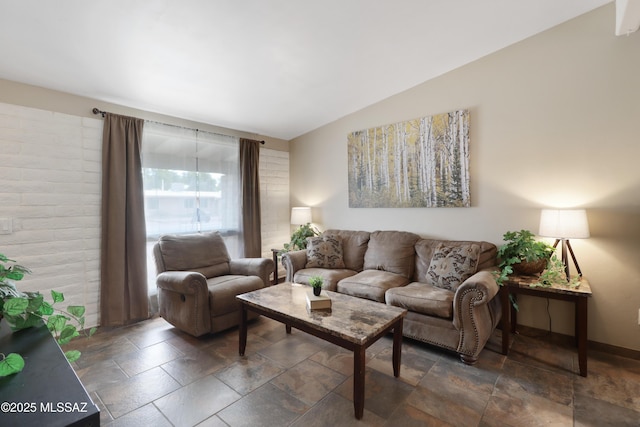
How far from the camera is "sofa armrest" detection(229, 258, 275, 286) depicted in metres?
3.18

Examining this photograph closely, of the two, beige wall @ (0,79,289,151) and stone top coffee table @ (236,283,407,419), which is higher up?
beige wall @ (0,79,289,151)

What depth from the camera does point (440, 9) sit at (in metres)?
2.17

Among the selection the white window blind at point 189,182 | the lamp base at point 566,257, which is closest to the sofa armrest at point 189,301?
the white window blind at point 189,182

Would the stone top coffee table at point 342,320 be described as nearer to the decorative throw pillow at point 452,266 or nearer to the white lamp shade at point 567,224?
the decorative throw pillow at point 452,266

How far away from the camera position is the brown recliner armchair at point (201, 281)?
8.45 ft

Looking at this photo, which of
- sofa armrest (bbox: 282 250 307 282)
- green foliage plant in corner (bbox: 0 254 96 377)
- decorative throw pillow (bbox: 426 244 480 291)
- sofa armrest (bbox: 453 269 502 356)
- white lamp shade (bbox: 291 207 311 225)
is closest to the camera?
green foliage plant in corner (bbox: 0 254 96 377)

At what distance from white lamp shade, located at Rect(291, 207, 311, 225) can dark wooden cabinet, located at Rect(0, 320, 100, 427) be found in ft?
11.0

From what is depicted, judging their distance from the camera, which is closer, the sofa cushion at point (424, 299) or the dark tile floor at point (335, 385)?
the dark tile floor at point (335, 385)

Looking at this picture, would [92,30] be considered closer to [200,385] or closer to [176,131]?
[176,131]

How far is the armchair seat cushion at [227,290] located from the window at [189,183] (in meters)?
0.93

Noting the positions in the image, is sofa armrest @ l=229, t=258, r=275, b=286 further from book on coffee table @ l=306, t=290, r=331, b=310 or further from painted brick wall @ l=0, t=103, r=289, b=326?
painted brick wall @ l=0, t=103, r=289, b=326

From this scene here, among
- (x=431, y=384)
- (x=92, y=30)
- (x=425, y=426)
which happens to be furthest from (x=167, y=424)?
(x=92, y=30)

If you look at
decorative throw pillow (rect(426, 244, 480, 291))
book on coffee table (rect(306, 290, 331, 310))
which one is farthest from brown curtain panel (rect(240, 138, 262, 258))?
decorative throw pillow (rect(426, 244, 480, 291))

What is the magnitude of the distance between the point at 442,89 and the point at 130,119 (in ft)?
10.8
